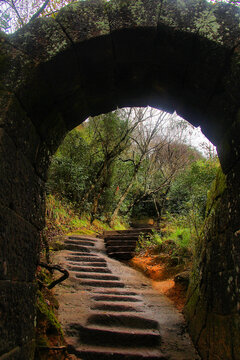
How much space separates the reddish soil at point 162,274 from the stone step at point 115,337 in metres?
1.08

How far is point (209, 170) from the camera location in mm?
8680

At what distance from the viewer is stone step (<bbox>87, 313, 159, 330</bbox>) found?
3.55 metres

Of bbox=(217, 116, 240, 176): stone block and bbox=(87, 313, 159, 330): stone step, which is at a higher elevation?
bbox=(217, 116, 240, 176): stone block

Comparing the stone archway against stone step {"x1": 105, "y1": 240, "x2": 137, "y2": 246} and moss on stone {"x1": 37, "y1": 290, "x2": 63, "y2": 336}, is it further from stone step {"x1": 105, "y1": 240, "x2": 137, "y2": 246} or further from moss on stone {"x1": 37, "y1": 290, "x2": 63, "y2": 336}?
stone step {"x1": 105, "y1": 240, "x2": 137, "y2": 246}

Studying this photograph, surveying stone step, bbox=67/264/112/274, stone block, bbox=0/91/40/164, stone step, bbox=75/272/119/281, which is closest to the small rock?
stone step, bbox=75/272/119/281

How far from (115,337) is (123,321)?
361 mm

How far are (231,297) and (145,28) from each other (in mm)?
2310

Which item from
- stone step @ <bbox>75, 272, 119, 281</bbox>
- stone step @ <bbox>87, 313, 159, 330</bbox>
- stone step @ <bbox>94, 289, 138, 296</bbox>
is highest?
stone step @ <bbox>75, 272, 119, 281</bbox>

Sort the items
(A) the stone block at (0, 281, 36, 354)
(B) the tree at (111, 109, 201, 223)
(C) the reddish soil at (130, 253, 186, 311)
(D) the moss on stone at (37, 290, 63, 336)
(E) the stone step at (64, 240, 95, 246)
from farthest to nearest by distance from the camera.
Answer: (B) the tree at (111, 109, 201, 223) < (E) the stone step at (64, 240, 95, 246) < (C) the reddish soil at (130, 253, 186, 311) < (D) the moss on stone at (37, 290, 63, 336) < (A) the stone block at (0, 281, 36, 354)

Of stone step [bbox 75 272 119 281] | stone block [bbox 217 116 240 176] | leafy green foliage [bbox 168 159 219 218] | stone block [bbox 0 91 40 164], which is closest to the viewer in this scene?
stone block [bbox 0 91 40 164]

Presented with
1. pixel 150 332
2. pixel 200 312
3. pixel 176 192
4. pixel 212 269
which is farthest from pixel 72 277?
pixel 176 192

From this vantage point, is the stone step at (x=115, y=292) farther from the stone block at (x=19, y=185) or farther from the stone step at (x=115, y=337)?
the stone block at (x=19, y=185)

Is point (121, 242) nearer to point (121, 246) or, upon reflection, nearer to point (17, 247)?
point (121, 246)

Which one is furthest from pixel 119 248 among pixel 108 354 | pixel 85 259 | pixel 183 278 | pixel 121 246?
pixel 108 354
